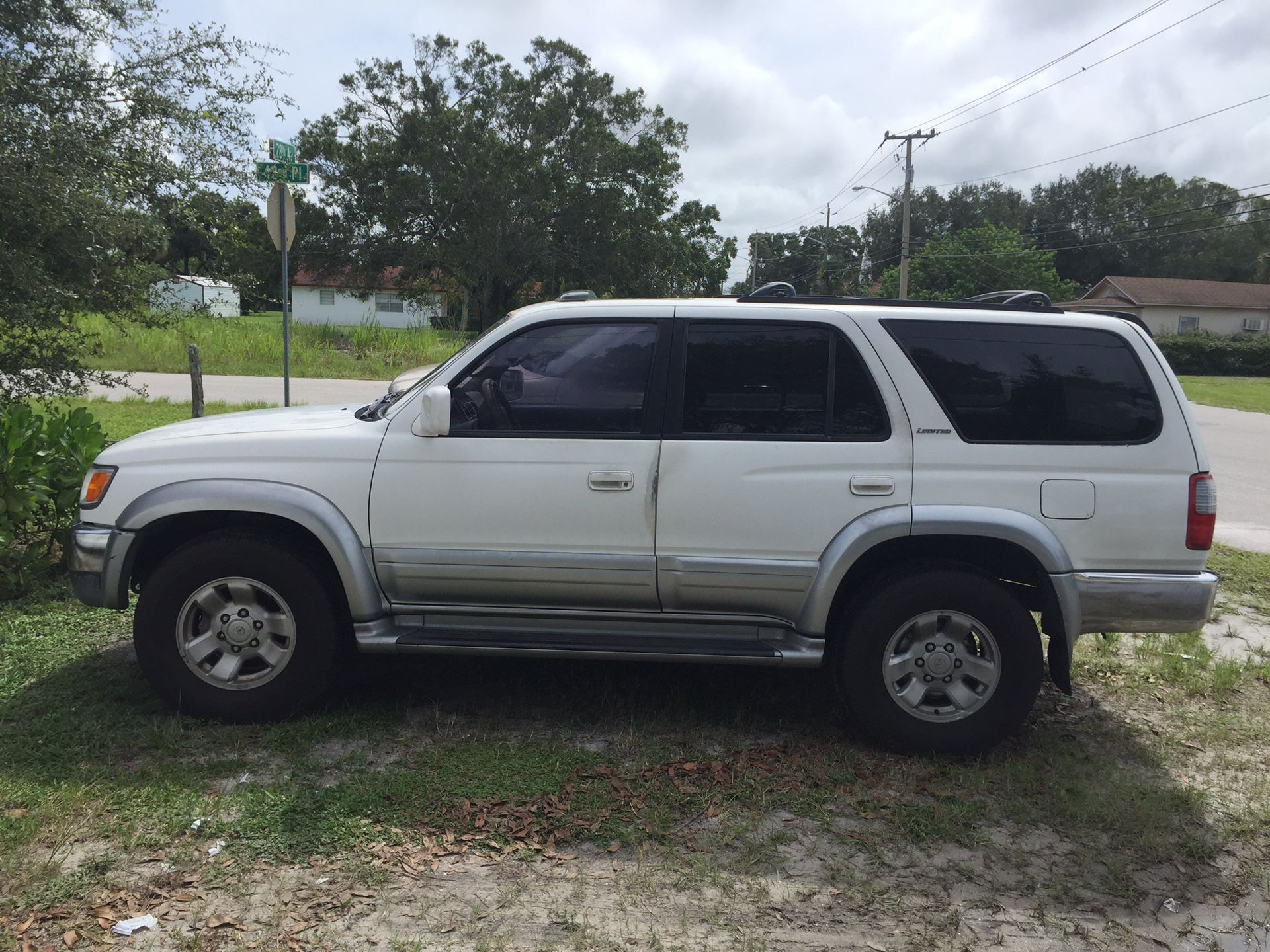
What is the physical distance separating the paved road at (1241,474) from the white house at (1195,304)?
46166 millimetres

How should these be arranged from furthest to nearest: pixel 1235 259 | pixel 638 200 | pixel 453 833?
1. pixel 1235 259
2. pixel 638 200
3. pixel 453 833

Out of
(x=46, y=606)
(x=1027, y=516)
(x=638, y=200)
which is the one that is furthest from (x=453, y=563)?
(x=638, y=200)

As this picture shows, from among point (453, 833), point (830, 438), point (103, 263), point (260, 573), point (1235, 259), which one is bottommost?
point (453, 833)

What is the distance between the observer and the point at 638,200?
39812 millimetres

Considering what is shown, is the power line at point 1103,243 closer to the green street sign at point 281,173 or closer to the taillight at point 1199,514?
the green street sign at point 281,173

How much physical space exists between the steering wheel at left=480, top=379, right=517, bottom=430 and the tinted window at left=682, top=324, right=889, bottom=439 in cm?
75

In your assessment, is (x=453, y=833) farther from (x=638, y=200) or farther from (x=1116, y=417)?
(x=638, y=200)

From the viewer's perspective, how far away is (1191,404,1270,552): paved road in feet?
29.6

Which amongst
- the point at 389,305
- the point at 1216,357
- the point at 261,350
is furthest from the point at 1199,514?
the point at 389,305

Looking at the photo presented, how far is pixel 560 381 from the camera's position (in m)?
4.28

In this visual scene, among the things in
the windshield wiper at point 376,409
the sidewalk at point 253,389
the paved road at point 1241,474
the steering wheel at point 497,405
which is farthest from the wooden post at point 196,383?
the paved road at point 1241,474

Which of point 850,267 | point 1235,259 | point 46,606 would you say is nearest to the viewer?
point 46,606

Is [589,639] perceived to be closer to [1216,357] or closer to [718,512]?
[718,512]

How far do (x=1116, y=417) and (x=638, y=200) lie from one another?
1473 inches
